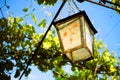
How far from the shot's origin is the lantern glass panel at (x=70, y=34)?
391cm

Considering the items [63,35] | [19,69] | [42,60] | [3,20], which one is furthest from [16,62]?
[63,35]

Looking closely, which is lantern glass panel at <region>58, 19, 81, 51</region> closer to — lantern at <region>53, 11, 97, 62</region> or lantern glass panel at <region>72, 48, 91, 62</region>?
lantern at <region>53, 11, 97, 62</region>

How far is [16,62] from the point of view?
8.39m

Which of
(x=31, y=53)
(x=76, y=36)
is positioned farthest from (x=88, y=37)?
(x=31, y=53)

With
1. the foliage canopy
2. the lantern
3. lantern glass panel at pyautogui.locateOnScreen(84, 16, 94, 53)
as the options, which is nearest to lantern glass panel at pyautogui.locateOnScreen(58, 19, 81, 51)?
the lantern

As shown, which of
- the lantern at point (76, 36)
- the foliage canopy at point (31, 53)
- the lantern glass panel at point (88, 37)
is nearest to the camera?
the lantern at point (76, 36)

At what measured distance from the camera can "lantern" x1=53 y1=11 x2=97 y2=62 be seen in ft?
12.7

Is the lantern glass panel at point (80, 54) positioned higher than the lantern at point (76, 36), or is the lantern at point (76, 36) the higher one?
the lantern at point (76, 36)

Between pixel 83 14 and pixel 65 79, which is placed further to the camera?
pixel 65 79

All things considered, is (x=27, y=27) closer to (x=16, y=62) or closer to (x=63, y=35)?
(x=16, y=62)

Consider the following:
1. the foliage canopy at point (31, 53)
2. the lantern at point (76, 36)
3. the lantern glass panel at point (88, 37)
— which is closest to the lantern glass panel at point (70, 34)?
the lantern at point (76, 36)

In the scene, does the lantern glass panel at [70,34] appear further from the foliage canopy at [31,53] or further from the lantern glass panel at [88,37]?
the foliage canopy at [31,53]

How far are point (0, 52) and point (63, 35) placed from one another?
4.64 meters

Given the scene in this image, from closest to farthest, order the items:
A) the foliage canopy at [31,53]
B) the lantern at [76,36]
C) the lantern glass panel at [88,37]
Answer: the lantern at [76,36]
the lantern glass panel at [88,37]
the foliage canopy at [31,53]
